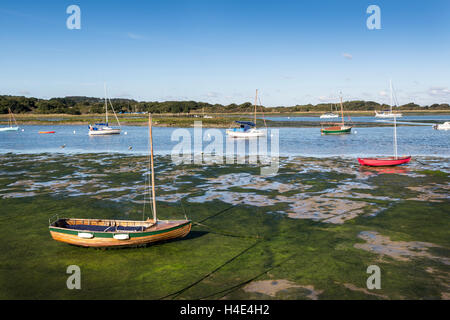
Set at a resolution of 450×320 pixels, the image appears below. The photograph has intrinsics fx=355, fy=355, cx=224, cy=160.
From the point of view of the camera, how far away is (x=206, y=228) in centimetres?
2288

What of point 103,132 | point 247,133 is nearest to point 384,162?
point 247,133

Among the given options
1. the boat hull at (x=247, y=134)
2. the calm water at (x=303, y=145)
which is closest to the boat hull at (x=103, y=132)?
the calm water at (x=303, y=145)

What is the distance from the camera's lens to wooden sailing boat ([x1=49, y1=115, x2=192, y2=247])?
59.5 ft

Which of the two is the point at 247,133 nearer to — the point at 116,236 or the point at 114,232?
the point at 114,232

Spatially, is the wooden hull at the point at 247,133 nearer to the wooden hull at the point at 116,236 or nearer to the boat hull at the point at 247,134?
the boat hull at the point at 247,134

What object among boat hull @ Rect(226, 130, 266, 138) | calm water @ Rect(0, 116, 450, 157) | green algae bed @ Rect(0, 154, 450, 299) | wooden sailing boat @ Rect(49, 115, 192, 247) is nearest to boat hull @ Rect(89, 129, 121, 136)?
calm water @ Rect(0, 116, 450, 157)

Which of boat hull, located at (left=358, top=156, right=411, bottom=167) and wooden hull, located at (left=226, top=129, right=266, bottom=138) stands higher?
wooden hull, located at (left=226, top=129, right=266, bottom=138)

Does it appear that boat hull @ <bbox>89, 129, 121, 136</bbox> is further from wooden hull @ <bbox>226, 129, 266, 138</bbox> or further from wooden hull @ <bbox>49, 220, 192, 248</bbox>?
wooden hull @ <bbox>49, 220, 192, 248</bbox>

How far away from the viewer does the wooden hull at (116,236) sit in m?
18.1

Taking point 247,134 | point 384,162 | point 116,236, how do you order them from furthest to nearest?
point 247,134 < point 384,162 < point 116,236

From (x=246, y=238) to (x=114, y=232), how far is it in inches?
298

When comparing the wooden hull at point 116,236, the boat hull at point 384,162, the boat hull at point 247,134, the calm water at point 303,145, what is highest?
the boat hull at point 247,134

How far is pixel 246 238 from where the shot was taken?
69.2 ft
